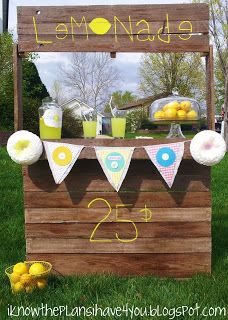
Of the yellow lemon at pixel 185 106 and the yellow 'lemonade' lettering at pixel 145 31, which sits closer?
the yellow 'lemonade' lettering at pixel 145 31

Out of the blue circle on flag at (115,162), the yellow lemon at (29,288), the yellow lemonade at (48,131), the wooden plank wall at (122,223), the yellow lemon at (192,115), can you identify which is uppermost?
the yellow lemon at (192,115)

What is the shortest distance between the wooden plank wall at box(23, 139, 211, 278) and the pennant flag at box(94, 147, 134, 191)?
0.46 ft

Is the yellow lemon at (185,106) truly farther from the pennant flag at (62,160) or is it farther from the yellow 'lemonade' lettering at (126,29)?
the pennant flag at (62,160)

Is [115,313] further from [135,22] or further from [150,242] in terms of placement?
[135,22]

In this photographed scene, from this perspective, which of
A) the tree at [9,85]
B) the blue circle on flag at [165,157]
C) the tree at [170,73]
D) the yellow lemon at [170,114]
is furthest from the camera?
the tree at [170,73]

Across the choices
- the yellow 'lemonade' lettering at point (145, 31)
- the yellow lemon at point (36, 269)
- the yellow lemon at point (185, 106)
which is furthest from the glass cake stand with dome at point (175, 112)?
the yellow lemon at point (36, 269)

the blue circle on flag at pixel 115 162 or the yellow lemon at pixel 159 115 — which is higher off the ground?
the yellow lemon at pixel 159 115

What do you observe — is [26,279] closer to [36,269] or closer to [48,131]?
[36,269]

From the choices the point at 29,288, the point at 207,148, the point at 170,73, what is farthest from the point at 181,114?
the point at 170,73

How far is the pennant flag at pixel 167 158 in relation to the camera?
3.54 metres

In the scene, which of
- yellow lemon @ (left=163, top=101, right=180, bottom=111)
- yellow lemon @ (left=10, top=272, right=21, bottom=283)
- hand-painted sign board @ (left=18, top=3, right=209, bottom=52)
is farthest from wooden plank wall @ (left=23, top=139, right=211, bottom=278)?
hand-painted sign board @ (left=18, top=3, right=209, bottom=52)

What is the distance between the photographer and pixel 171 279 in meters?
3.77

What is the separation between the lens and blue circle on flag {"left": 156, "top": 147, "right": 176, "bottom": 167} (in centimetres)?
353

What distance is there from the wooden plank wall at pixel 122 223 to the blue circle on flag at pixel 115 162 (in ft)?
0.51
